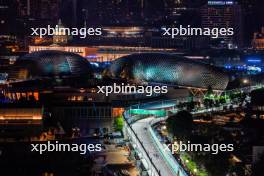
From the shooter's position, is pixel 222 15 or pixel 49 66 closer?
pixel 49 66

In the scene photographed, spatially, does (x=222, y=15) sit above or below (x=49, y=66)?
above

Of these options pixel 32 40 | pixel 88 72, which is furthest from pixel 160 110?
pixel 32 40

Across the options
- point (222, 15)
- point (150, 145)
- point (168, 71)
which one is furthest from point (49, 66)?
point (222, 15)

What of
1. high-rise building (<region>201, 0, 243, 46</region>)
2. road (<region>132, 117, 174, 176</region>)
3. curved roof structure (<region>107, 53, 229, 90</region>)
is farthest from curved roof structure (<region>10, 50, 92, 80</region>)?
high-rise building (<region>201, 0, 243, 46</region>)

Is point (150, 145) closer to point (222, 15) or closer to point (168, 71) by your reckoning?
point (168, 71)

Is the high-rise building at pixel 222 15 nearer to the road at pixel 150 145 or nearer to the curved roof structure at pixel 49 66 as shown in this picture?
the curved roof structure at pixel 49 66

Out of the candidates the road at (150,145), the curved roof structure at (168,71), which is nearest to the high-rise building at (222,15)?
the curved roof structure at (168,71)

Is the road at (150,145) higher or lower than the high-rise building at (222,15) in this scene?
lower
